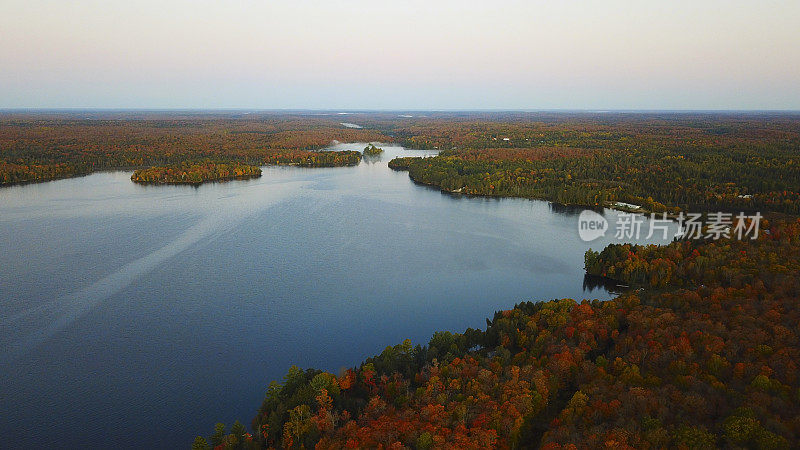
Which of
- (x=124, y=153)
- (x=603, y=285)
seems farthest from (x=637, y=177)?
(x=124, y=153)

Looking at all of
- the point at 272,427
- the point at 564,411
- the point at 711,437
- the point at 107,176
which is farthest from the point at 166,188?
the point at 711,437

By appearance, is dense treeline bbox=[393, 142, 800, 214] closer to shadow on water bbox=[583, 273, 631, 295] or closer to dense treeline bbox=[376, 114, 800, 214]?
dense treeline bbox=[376, 114, 800, 214]

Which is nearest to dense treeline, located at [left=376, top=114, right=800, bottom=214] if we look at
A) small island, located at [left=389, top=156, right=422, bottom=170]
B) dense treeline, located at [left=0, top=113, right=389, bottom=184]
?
small island, located at [left=389, top=156, right=422, bottom=170]

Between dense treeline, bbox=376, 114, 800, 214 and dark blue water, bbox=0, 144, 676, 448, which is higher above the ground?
dense treeline, bbox=376, 114, 800, 214

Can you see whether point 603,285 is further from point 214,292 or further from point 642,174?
point 642,174

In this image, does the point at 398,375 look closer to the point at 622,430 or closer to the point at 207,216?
the point at 622,430
